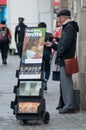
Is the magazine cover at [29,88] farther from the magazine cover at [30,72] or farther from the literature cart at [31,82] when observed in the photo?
the magazine cover at [30,72]

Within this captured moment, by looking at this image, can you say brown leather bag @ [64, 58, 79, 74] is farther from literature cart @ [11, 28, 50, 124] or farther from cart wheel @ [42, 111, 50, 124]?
cart wheel @ [42, 111, 50, 124]

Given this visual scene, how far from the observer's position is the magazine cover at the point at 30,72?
9.66 meters

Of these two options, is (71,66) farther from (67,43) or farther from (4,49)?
(4,49)

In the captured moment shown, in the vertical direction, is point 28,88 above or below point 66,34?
below

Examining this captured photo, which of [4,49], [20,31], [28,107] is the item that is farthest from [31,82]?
[4,49]

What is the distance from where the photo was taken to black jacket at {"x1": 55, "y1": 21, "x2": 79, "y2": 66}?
10.3 meters

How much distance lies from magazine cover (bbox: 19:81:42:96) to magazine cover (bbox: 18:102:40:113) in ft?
0.58

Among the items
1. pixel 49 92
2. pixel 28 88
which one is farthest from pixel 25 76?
pixel 49 92

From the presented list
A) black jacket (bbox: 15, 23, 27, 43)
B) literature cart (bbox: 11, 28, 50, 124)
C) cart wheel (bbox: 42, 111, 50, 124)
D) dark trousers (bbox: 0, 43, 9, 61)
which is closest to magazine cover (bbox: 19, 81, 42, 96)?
literature cart (bbox: 11, 28, 50, 124)

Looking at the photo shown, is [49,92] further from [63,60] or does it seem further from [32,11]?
[32,11]

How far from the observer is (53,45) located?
34.1 feet

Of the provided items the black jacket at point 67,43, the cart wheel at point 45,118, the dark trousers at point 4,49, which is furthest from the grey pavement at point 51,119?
the dark trousers at point 4,49

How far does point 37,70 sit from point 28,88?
13.8 inches

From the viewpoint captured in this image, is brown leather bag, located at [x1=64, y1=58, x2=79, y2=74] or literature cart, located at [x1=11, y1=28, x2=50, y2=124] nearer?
literature cart, located at [x1=11, y1=28, x2=50, y2=124]
